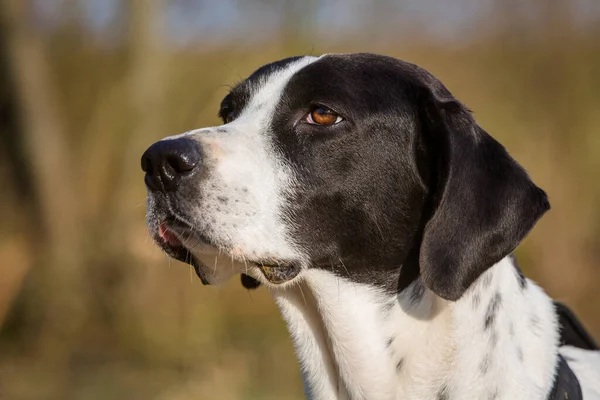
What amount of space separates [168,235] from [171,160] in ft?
1.02

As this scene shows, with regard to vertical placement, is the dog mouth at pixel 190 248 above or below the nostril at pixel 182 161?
below

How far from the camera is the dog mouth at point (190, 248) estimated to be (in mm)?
2627

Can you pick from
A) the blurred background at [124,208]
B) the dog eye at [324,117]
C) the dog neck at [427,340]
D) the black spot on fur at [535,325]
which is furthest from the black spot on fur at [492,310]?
the blurred background at [124,208]

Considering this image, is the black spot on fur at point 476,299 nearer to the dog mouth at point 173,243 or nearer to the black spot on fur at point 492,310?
the black spot on fur at point 492,310

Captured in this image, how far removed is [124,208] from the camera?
25.3 feet

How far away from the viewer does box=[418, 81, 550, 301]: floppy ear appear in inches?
100

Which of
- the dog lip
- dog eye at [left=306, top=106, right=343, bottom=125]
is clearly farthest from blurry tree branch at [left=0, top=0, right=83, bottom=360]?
dog eye at [left=306, top=106, right=343, bottom=125]

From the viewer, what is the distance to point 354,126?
2799 mm

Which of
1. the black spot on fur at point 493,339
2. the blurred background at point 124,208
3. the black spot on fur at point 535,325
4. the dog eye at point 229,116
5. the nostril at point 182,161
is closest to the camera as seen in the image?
the nostril at point 182,161

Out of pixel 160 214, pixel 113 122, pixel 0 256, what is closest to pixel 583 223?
pixel 113 122

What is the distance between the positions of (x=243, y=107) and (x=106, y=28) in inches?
220

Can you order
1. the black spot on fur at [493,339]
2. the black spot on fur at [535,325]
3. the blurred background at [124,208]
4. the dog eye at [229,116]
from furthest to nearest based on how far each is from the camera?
1. the blurred background at [124,208]
2. the dog eye at [229,116]
3. the black spot on fur at [535,325]
4. the black spot on fur at [493,339]

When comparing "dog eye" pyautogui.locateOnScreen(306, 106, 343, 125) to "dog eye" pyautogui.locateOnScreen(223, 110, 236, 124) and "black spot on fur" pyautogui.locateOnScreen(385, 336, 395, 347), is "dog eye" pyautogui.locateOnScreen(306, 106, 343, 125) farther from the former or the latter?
"black spot on fur" pyautogui.locateOnScreen(385, 336, 395, 347)

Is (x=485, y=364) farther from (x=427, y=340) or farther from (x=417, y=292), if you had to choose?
(x=417, y=292)
